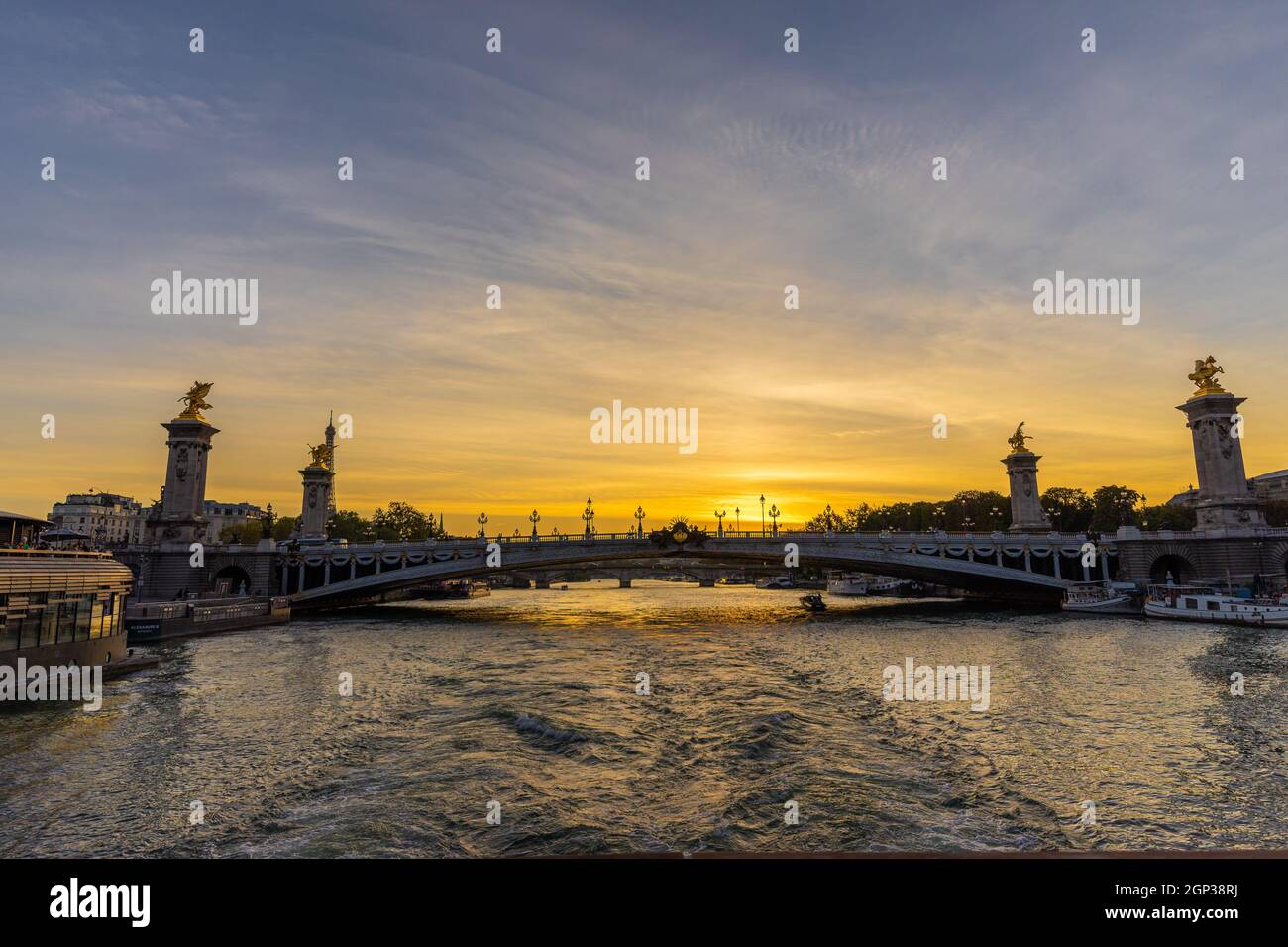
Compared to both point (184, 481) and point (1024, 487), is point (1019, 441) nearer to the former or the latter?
point (1024, 487)

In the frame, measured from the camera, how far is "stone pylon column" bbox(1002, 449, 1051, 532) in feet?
283

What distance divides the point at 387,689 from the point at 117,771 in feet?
37.6

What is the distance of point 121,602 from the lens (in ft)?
105

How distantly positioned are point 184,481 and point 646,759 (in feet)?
223

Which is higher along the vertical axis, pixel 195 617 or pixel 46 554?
pixel 46 554

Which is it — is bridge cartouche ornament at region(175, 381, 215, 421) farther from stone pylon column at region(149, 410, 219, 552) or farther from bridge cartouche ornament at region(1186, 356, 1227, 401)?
bridge cartouche ornament at region(1186, 356, 1227, 401)

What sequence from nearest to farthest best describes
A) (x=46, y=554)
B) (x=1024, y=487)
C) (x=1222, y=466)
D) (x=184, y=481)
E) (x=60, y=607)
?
(x=46, y=554) → (x=60, y=607) → (x=1222, y=466) → (x=184, y=481) → (x=1024, y=487)

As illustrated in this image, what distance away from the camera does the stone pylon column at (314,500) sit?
294 ft

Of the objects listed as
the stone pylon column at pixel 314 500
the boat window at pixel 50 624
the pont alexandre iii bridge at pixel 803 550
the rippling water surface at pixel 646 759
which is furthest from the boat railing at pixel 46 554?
the stone pylon column at pixel 314 500

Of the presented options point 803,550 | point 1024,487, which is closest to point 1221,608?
point 803,550

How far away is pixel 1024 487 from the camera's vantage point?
87.2 meters
